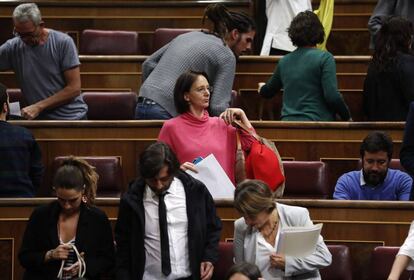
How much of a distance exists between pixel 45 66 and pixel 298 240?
2.21 meters

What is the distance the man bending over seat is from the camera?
19.7ft

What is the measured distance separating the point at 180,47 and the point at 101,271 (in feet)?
4.17

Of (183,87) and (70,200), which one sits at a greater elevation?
(183,87)

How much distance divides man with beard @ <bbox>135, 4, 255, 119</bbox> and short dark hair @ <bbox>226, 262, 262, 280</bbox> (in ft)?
4.05

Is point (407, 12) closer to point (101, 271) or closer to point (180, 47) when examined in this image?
point (180, 47)

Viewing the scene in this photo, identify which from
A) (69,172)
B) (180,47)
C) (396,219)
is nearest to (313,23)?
(180,47)

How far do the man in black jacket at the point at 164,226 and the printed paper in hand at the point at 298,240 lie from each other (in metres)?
0.33

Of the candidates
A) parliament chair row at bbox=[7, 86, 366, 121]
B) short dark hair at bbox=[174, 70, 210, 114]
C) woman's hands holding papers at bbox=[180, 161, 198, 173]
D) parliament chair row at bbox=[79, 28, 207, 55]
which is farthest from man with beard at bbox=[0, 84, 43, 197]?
parliament chair row at bbox=[79, 28, 207, 55]

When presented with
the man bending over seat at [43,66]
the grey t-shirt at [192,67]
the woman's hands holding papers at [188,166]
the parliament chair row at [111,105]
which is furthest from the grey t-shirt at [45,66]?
the woman's hands holding papers at [188,166]

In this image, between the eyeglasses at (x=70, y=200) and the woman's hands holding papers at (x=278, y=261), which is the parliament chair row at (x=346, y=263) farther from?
the eyeglasses at (x=70, y=200)

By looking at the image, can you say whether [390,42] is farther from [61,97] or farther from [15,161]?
[15,161]

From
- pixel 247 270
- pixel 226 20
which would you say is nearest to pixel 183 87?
pixel 226 20

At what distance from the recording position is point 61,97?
602 centimetres

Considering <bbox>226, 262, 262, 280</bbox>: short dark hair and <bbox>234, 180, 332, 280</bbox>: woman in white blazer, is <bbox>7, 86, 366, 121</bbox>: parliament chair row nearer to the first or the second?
<bbox>234, 180, 332, 280</bbox>: woman in white blazer
